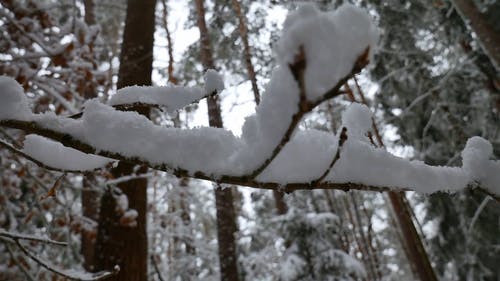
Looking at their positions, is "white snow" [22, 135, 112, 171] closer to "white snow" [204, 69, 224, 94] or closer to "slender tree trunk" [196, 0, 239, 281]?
"white snow" [204, 69, 224, 94]

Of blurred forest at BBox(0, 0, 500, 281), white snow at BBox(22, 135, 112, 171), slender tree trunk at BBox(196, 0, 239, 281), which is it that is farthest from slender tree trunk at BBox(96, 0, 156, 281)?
slender tree trunk at BBox(196, 0, 239, 281)

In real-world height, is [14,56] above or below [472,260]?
above

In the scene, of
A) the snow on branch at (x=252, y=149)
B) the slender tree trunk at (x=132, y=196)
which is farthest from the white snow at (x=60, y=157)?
the slender tree trunk at (x=132, y=196)

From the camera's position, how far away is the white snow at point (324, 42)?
439 mm

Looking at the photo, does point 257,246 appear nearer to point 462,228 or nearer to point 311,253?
point 311,253

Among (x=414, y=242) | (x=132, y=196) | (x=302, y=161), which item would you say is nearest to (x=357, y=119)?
(x=302, y=161)

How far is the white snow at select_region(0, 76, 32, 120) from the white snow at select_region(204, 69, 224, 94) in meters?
0.41

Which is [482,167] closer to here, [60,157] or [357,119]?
[357,119]

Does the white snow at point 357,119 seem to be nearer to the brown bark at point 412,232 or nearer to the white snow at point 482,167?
the brown bark at point 412,232

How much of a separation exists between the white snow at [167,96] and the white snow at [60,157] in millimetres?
203

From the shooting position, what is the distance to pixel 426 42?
8.11 meters

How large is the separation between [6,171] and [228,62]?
7.60 metres

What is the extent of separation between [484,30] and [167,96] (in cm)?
512

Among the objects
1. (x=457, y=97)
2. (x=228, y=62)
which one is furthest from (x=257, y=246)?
(x=457, y=97)
